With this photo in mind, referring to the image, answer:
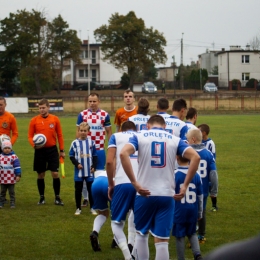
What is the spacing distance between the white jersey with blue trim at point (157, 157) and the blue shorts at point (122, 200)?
860 millimetres

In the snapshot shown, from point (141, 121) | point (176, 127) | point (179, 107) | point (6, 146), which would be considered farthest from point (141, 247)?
point (6, 146)

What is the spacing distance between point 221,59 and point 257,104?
40.6 metres

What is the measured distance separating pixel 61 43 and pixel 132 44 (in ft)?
32.1

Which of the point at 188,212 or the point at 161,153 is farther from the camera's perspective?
the point at 188,212

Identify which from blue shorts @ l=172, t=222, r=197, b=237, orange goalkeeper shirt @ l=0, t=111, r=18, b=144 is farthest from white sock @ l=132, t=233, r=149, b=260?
orange goalkeeper shirt @ l=0, t=111, r=18, b=144

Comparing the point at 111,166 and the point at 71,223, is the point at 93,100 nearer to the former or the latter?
the point at 71,223

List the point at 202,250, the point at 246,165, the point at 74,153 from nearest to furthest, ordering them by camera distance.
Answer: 1. the point at 202,250
2. the point at 74,153
3. the point at 246,165

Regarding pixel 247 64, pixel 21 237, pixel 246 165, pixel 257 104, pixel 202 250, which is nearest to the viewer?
pixel 202 250

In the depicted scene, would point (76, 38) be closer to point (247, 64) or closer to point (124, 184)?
point (247, 64)

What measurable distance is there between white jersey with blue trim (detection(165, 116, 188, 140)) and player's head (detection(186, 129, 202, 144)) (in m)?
0.41

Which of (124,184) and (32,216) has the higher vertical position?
(124,184)

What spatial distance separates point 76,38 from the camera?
73062mm

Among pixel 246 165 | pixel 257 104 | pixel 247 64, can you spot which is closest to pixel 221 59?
pixel 247 64

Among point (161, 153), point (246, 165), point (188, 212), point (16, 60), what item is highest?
point (16, 60)
